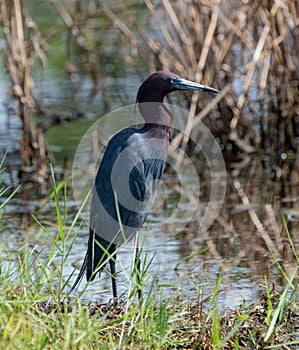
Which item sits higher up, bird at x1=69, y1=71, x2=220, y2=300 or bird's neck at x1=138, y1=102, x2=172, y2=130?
bird's neck at x1=138, y1=102, x2=172, y2=130

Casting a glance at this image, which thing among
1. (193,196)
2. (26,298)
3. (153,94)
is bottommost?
(193,196)

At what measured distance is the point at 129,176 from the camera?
4031mm

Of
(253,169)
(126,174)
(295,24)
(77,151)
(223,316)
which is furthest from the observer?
(77,151)

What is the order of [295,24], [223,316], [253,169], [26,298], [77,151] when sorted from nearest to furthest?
[26,298] → [223,316] → [295,24] → [253,169] → [77,151]

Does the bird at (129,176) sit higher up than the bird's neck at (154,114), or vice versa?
the bird's neck at (154,114)

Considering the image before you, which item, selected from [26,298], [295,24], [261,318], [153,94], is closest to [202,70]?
[295,24]

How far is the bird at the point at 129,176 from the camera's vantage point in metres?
3.96

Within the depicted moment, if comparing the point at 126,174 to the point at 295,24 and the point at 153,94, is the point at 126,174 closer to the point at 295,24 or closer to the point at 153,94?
the point at 153,94

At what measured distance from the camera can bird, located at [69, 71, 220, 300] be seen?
156 inches

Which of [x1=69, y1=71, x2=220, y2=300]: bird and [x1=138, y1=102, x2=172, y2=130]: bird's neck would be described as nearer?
[x1=69, y1=71, x2=220, y2=300]: bird

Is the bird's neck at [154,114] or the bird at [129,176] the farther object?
the bird's neck at [154,114]

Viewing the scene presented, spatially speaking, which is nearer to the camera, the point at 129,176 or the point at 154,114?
the point at 129,176

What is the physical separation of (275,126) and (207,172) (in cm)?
64

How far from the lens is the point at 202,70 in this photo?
19.9 feet
